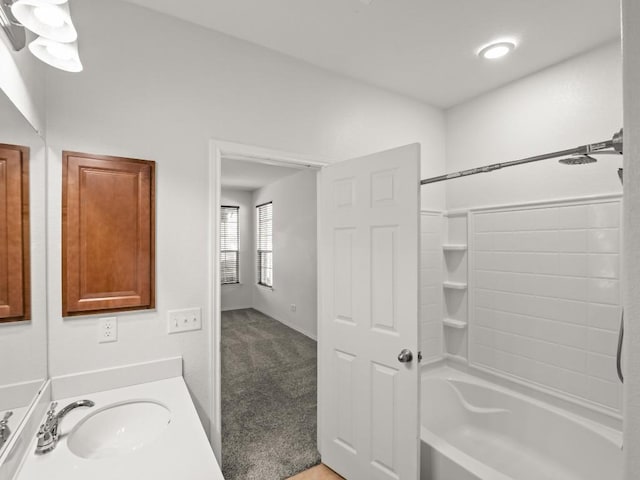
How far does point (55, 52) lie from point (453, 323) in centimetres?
284

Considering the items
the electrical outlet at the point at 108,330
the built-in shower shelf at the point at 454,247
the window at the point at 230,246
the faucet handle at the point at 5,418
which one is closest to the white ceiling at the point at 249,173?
the window at the point at 230,246

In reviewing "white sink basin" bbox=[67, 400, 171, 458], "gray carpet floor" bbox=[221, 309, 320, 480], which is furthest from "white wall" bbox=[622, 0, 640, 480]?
"gray carpet floor" bbox=[221, 309, 320, 480]

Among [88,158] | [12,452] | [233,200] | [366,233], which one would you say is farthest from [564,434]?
[233,200]

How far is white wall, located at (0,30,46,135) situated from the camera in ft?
3.11

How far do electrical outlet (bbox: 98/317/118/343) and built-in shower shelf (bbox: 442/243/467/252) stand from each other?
235 centimetres

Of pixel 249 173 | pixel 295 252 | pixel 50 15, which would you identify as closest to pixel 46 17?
pixel 50 15

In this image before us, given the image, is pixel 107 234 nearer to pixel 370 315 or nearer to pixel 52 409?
pixel 52 409

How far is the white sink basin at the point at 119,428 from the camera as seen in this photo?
122 cm

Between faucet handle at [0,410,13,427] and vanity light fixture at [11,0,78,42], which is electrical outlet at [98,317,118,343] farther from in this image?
vanity light fixture at [11,0,78,42]

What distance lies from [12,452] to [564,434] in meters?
2.63

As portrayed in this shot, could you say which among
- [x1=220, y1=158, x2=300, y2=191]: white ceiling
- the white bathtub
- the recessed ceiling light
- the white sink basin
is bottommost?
the white bathtub

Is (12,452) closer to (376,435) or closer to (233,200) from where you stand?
(376,435)

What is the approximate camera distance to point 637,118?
50 cm

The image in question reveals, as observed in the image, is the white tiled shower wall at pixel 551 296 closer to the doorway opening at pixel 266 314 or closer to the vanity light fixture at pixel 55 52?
the doorway opening at pixel 266 314
